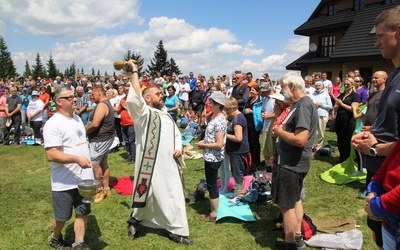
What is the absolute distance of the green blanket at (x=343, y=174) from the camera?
6383 millimetres

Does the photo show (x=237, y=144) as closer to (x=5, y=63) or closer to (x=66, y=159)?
(x=66, y=159)

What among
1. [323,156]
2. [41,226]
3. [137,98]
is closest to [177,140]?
[137,98]

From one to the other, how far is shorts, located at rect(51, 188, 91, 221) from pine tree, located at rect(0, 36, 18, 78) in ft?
233

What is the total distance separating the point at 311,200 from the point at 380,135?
352cm

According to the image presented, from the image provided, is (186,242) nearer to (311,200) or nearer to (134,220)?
(134,220)

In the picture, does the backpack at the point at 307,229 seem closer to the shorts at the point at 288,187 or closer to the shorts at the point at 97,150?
the shorts at the point at 288,187

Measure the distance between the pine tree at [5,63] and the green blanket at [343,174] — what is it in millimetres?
70911

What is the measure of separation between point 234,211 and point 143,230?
1.41 metres

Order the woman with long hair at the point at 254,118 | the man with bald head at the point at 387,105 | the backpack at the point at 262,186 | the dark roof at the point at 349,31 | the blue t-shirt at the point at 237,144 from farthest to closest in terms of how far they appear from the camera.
A: 1. the dark roof at the point at 349,31
2. the woman with long hair at the point at 254,118
3. the blue t-shirt at the point at 237,144
4. the backpack at the point at 262,186
5. the man with bald head at the point at 387,105

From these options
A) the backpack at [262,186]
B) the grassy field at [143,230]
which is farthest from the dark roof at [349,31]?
the backpack at [262,186]

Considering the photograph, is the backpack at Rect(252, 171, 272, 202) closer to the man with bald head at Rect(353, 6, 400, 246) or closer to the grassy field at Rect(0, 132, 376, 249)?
the grassy field at Rect(0, 132, 376, 249)

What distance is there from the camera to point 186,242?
4.16 metres

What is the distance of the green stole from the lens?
4129 millimetres

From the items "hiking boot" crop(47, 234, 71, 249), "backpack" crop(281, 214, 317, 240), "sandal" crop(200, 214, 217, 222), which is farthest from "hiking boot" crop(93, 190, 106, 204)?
"backpack" crop(281, 214, 317, 240)
